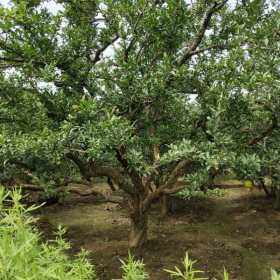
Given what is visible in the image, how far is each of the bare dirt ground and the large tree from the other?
166 cm

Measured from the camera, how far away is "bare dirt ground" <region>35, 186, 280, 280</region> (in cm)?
960

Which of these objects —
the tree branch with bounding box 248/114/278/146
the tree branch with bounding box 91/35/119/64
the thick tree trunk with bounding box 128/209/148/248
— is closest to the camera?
the tree branch with bounding box 248/114/278/146

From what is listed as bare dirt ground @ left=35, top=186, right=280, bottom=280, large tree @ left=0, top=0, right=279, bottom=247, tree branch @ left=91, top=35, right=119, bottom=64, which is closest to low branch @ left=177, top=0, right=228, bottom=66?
large tree @ left=0, top=0, right=279, bottom=247

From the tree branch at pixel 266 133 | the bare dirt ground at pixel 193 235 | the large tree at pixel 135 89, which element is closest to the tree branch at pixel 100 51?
the large tree at pixel 135 89

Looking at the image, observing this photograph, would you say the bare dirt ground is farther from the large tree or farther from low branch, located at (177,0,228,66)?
low branch, located at (177,0,228,66)

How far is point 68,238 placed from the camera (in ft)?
38.7

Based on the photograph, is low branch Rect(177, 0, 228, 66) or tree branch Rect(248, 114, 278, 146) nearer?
tree branch Rect(248, 114, 278, 146)

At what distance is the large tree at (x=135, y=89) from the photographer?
7.40 metres

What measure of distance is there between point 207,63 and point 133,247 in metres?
5.05

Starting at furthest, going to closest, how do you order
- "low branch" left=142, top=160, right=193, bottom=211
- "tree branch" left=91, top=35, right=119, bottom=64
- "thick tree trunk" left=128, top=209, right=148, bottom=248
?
1. "thick tree trunk" left=128, top=209, right=148, bottom=248
2. "low branch" left=142, top=160, right=193, bottom=211
3. "tree branch" left=91, top=35, right=119, bottom=64

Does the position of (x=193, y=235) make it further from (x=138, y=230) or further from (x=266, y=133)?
(x=266, y=133)

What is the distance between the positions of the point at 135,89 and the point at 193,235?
5552mm

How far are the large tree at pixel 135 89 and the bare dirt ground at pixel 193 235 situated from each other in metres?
1.66

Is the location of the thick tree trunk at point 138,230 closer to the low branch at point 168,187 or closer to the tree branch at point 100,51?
the low branch at point 168,187
